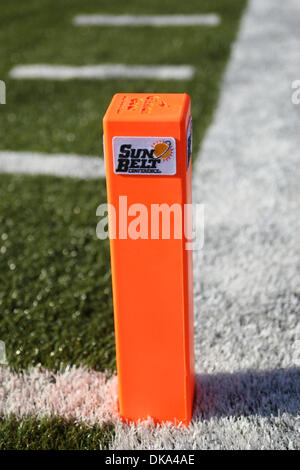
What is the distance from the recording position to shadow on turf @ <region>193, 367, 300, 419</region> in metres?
2.08

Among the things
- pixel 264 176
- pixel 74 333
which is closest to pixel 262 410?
pixel 74 333

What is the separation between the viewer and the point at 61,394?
2203 millimetres

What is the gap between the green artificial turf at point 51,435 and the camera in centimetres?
200

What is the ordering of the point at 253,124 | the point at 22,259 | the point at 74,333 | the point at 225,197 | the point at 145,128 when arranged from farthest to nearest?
the point at 253,124, the point at 225,197, the point at 22,259, the point at 74,333, the point at 145,128

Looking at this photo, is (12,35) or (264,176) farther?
(12,35)

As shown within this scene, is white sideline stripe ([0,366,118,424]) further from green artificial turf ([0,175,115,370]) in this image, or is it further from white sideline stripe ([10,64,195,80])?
white sideline stripe ([10,64,195,80])

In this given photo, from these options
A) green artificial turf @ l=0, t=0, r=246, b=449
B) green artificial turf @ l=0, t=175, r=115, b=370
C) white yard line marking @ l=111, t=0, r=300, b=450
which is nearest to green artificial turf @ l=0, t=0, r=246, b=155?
green artificial turf @ l=0, t=0, r=246, b=449

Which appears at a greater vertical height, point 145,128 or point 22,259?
point 145,128

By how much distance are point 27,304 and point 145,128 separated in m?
1.48

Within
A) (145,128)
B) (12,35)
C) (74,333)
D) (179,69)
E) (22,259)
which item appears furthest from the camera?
(12,35)

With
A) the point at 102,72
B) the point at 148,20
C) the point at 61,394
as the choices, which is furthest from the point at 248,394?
the point at 148,20

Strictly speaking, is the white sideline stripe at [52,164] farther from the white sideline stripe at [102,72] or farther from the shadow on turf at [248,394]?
the shadow on turf at [248,394]
